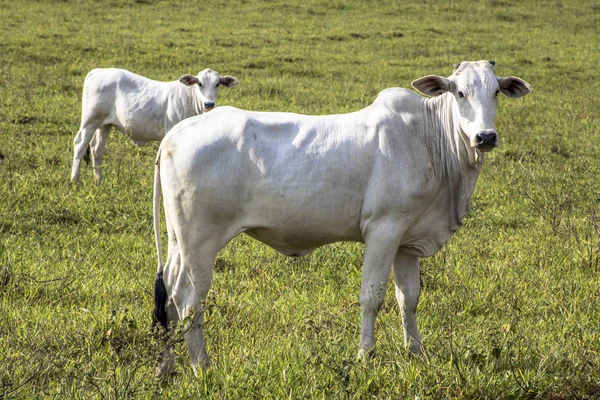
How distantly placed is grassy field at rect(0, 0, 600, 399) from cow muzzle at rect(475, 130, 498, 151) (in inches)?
40.3

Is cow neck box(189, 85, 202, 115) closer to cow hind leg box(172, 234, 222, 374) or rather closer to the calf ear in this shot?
the calf ear

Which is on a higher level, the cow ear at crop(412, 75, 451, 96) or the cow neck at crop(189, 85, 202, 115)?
the cow ear at crop(412, 75, 451, 96)

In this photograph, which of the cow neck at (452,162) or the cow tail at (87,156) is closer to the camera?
the cow neck at (452,162)

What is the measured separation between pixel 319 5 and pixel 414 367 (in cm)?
2244

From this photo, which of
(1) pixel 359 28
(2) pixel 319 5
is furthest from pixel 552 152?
(2) pixel 319 5

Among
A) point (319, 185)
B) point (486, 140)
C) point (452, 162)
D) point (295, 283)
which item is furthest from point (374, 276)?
point (295, 283)

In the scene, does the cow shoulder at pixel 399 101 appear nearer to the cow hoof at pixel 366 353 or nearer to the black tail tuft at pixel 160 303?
the cow hoof at pixel 366 353

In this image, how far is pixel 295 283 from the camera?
596cm

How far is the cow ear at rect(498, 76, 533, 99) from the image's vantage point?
4.91 meters

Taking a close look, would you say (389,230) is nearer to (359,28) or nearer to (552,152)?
(552,152)

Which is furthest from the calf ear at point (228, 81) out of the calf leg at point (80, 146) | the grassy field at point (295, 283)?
the calf leg at point (80, 146)

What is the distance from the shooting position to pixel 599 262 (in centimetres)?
626

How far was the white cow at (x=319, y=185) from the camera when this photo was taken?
4527 millimetres

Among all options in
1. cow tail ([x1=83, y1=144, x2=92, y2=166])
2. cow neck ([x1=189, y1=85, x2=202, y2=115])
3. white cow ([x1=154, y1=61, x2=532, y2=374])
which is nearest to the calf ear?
cow neck ([x1=189, y1=85, x2=202, y2=115])
